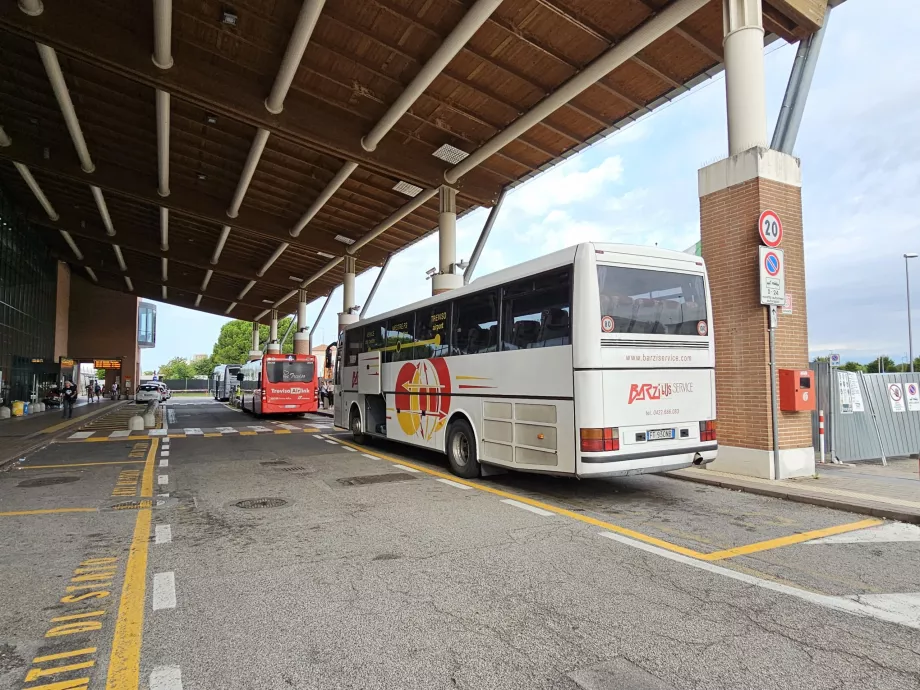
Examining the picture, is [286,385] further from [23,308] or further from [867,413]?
[867,413]

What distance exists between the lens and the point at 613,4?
39.1ft

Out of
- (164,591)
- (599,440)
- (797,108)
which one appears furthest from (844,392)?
(164,591)

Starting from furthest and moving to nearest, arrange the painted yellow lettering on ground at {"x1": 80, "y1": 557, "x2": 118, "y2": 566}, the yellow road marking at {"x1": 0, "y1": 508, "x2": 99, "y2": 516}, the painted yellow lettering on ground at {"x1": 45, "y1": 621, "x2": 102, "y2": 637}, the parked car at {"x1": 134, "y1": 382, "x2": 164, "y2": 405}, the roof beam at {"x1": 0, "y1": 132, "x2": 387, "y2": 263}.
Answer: the parked car at {"x1": 134, "y1": 382, "x2": 164, "y2": 405} < the roof beam at {"x1": 0, "y1": 132, "x2": 387, "y2": 263} < the yellow road marking at {"x1": 0, "y1": 508, "x2": 99, "y2": 516} < the painted yellow lettering on ground at {"x1": 80, "y1": 557, "x2": 118, "y2": 566} < the painted yellow lettering on ground at {"x1": 45, "y1": 621, "x2": 102, "y2": 637}

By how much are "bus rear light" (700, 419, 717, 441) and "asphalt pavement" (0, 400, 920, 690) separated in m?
0.83

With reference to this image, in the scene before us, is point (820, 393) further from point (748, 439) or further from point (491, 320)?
point (491, 320)

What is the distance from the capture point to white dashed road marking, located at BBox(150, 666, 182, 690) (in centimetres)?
290

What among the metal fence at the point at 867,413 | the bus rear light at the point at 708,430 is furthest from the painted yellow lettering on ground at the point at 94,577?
the metal fence at the point at 867,413

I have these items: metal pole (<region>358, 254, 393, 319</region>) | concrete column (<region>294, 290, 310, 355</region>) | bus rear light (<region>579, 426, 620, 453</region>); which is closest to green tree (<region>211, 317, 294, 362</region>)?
concrete column (<region>294, 290, 310, 355</region>)

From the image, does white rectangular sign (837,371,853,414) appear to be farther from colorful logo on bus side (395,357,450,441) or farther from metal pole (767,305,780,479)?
colorful logo on bus side (395,357,450,441)

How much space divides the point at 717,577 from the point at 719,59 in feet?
43.1

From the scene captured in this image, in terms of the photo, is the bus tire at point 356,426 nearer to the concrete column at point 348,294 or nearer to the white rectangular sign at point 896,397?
the white rectangular sign at point 896,397

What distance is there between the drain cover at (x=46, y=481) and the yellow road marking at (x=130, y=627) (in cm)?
484

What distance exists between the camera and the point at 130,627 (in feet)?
11.9

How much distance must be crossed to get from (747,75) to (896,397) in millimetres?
7464
